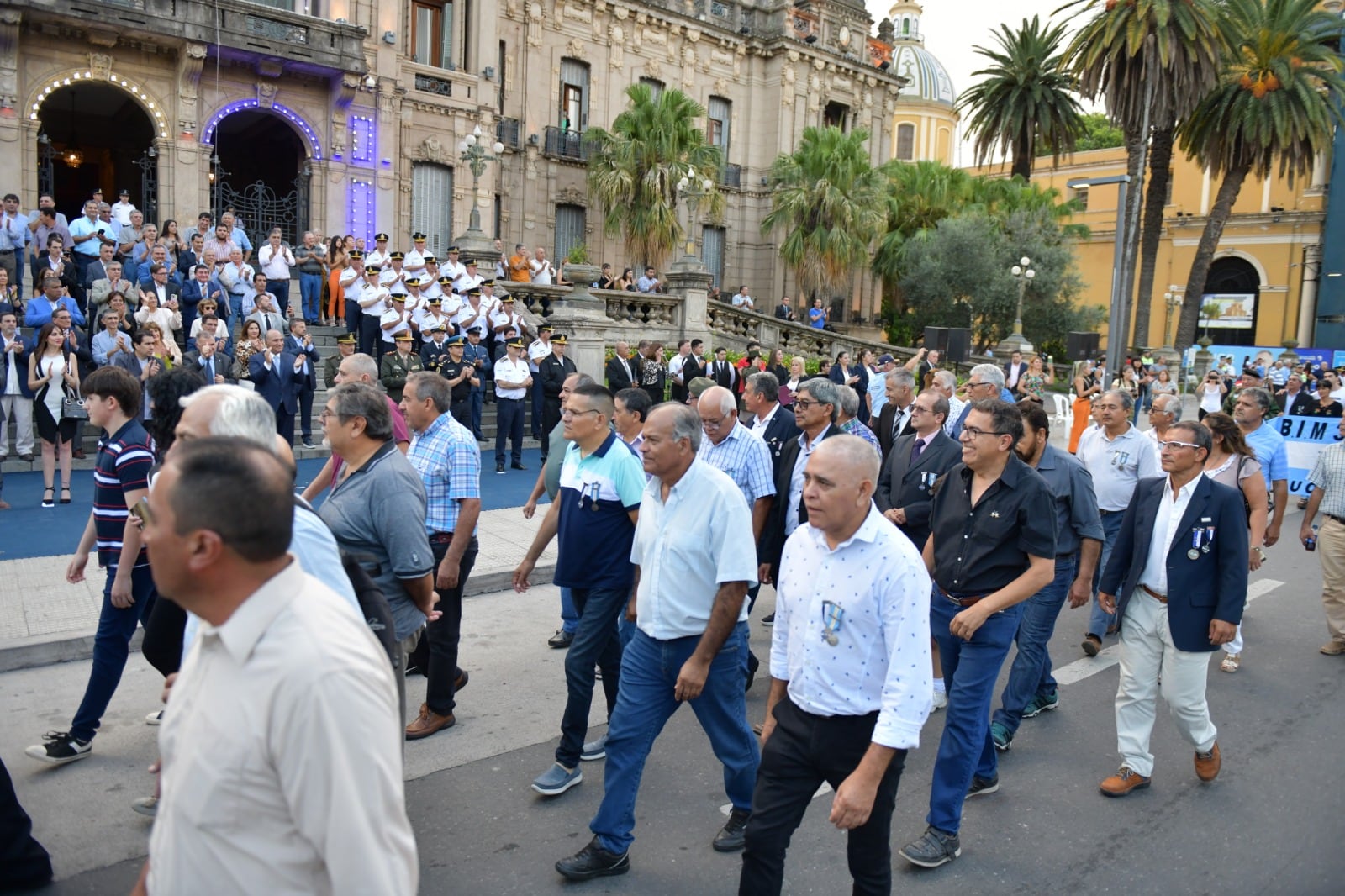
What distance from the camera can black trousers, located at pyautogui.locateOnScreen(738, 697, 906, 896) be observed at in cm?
344

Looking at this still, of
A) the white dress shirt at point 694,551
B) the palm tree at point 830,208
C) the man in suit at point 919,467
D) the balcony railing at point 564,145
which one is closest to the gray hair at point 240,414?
the white dress shirt at point 694,551

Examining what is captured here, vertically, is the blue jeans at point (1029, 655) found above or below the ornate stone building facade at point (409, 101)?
below

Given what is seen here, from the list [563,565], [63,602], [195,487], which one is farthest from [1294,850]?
[63,602]

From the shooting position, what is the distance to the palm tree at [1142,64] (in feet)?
101

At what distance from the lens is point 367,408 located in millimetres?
4363

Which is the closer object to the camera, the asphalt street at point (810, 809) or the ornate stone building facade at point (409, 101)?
the asphalt street at point (810, 809)

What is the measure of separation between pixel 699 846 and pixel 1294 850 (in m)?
2.83

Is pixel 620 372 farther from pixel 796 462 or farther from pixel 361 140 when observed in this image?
pixel 361 140

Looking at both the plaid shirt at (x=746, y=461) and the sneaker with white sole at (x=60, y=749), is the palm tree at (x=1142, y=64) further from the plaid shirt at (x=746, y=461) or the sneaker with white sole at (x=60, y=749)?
the sneaker with white sole at (x=60, y=749)

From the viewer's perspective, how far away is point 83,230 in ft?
49.5

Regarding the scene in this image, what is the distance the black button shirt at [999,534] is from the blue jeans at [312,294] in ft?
52.7

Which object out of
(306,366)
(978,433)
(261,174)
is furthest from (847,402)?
(261,174)

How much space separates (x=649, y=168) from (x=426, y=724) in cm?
2609

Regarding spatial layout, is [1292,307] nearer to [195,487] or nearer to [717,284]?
[717,284]
